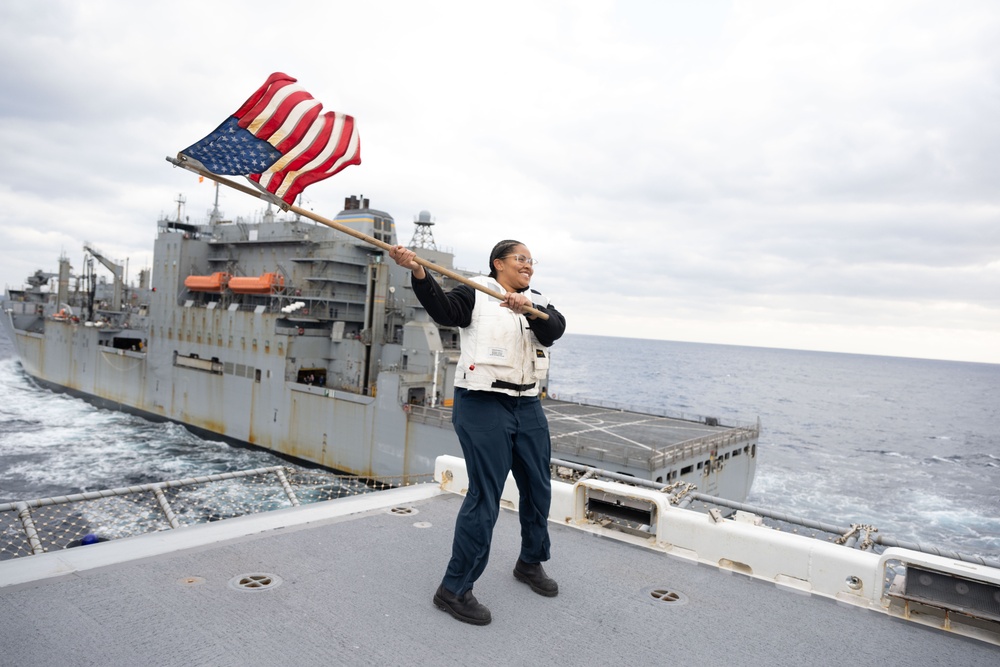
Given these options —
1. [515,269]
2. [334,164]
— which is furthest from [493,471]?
[334,164]

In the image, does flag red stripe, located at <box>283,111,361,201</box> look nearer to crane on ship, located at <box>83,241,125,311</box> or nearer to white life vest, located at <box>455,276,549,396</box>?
white life vest, located at <box>455,276,549,396</box>

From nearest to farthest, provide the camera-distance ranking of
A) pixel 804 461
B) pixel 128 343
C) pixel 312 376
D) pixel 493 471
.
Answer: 1. pixel 493 471
2. pixel 312 376
3. pixel 804 461
4. pixel 128 343

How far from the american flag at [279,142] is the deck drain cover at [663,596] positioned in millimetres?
3561

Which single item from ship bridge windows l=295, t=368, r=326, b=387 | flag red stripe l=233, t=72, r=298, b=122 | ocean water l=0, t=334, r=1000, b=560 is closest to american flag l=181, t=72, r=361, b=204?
flag red stripe l=233, t=72, r=298, b=122

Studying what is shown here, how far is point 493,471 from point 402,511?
2.02 meters

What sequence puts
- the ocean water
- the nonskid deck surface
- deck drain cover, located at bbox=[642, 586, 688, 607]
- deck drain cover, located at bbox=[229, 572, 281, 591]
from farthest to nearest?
1. the ocean water
2. deck drain cover, located at bbox=[642, 586, 688, 607]
3. deck drain cover, located at bbox=[229, 572, 281, 591]
4. the nonskid deck surface

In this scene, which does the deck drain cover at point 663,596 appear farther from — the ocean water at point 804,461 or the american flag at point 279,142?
the ocean water at point 804,461

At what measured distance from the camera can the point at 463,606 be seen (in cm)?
345

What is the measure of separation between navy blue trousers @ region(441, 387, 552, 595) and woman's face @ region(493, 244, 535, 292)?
2.45 feet

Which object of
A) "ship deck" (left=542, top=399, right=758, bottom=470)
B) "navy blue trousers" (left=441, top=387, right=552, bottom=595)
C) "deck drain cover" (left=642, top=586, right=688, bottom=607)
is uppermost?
"navy blue trousers" (left=441, top=387, right=552, bottom=595)

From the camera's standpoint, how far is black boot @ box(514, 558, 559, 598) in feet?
12.6

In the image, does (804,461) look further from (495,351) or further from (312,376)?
(495,351)

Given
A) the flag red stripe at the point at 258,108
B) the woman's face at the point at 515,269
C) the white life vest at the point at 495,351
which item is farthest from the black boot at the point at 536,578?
the flag red stripe at the point at 258,108

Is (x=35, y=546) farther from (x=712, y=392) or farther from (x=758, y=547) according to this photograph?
(x=712, y=392)
